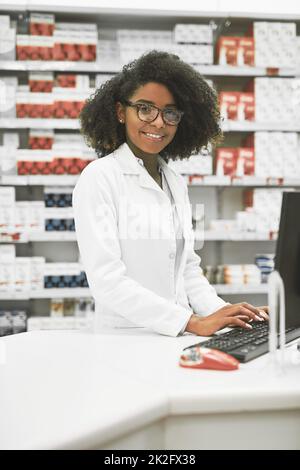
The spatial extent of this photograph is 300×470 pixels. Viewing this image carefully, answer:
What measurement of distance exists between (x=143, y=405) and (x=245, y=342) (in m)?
0.47

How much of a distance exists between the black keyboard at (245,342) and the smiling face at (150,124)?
2.55 feet

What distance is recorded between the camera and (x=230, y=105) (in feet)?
11.9

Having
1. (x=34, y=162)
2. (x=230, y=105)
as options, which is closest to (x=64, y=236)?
(x=34, y=162)

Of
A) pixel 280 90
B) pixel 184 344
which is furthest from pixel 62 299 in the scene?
pixel 184 344

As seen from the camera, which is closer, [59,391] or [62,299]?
[59,391]

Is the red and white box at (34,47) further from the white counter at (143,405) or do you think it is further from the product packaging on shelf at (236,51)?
the white counter at (143,405)

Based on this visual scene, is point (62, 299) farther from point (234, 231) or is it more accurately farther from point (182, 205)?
point (182, 205)

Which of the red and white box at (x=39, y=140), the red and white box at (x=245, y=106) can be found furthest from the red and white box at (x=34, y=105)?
the red and white box at (x=245, y=106)

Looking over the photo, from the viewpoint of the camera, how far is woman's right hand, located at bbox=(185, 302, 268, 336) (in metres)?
1.42

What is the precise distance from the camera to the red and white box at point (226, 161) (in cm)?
366

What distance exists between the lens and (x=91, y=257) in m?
1.56

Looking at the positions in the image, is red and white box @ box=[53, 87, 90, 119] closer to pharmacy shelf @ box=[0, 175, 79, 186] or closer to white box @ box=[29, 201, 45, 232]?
pharmacy shelf @ box=[0, 175, 79, 186]

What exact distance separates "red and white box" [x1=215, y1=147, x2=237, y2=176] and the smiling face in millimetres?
1828

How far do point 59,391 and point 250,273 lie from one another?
2.87m
